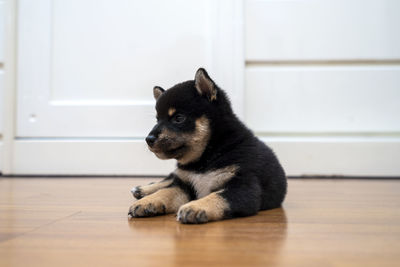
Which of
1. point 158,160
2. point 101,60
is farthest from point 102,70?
point 158,160

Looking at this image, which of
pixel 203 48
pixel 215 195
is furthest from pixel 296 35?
pixel 215 195

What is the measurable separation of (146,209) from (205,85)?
586mm

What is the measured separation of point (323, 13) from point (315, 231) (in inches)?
92.0

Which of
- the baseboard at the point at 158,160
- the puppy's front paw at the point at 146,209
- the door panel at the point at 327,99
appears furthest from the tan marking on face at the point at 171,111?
the door panel at the point at 327,99

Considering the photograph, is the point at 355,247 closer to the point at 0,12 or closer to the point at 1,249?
the point at 1,249

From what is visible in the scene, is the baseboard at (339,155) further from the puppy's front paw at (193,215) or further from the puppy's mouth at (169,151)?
the puppy's front paw at (193,215)

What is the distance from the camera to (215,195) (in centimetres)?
137

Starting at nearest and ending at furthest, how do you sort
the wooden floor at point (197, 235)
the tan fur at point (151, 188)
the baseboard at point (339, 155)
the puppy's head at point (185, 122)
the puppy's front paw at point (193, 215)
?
the wooden floor at point (197, 235)
the puppy's front paw at point (193, 215)
the puppy's head at point (185, 122)
the tan fur at point (151, 188)
the baseboard at point (339, 155)

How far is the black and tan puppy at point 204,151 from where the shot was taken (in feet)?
4.94

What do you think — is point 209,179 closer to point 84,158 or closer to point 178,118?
point 178,118

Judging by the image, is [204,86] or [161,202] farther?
[204,86]

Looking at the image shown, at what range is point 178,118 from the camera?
5.21 ft

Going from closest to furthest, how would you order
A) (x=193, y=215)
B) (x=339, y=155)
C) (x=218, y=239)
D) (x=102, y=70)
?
1. (x=218, y=239)
2. (x=193, y=215)
3. (x=339, y=155)
4. (x=102, y=70)

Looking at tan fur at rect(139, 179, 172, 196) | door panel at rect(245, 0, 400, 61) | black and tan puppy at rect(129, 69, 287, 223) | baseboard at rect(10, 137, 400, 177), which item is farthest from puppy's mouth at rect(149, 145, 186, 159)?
door panel at rect(245, 0, 400, 61)
